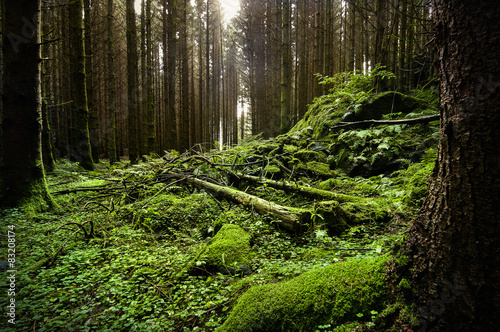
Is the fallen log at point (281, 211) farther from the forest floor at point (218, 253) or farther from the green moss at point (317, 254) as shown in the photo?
the green moss at point (317, 254)

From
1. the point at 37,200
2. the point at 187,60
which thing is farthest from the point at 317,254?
the point at 187,60

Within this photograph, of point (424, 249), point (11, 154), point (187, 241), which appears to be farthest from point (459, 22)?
point (11, 154)

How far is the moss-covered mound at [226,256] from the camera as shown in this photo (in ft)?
8.36

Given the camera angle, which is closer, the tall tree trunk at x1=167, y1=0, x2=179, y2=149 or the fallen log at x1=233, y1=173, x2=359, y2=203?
the fallen log at x1=233, y1=173, x2=359, y2=203

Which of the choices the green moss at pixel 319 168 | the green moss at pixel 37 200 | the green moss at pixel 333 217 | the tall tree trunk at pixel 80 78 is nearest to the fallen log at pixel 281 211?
the green moss at pixel 333 217

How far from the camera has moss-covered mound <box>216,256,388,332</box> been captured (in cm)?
144

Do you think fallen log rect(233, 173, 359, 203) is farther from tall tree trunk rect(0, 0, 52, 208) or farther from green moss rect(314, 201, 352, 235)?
tall tree trunk rect(0, 0, 52, 208)

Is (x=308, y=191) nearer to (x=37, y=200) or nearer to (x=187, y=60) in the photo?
(x=37, y=200)

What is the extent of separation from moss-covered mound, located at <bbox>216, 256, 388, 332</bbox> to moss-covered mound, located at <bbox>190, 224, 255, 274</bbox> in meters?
0.81

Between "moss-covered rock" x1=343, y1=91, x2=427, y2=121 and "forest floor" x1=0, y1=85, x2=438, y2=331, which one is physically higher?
"moss-covered rock" x1=343, y1=91, x2=427, y2=121

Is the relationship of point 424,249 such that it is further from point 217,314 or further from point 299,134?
point 299,134

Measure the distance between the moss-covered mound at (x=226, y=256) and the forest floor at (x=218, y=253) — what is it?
0.5 inches

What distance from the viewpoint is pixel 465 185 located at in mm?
1188

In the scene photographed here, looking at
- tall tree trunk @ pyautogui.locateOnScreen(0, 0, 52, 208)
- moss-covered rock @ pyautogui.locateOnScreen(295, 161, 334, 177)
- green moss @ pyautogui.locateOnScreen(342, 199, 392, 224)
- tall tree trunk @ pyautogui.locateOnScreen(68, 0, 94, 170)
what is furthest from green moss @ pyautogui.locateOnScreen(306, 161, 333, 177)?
tall tree trunk @ pyautogui.locateOnScreen(68, 0, 94, 170)
